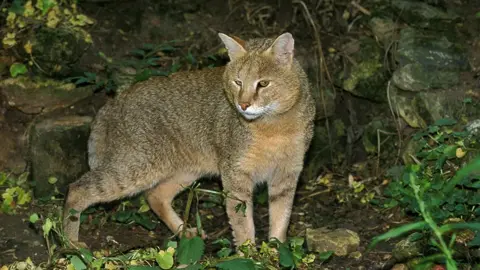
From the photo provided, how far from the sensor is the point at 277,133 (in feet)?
20.1

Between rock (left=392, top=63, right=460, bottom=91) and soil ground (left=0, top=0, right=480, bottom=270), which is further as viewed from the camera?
rock (left=392, top=63, right=460, bottom=91)

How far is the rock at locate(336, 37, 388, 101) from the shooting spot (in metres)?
7.76

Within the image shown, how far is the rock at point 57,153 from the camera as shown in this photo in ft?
23.7

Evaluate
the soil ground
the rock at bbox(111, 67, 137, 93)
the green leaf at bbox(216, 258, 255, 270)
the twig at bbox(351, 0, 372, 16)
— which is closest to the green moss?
the soil ground

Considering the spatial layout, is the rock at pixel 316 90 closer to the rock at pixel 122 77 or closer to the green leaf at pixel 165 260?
the rock at pixel 122 77

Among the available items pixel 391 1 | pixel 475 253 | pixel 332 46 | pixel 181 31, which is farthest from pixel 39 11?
pixel 475 253

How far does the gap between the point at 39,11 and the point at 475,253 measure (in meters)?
4.61

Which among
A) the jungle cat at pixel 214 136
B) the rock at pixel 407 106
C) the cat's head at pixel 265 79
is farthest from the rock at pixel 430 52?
the cat's head at pixel 265 79

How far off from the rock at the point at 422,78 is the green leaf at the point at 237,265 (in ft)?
10.5

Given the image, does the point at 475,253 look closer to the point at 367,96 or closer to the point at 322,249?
the point at 322,249

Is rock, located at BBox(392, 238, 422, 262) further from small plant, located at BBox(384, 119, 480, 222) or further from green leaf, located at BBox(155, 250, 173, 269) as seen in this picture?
green leaf, located at BBox(155, 250, 173, 269)

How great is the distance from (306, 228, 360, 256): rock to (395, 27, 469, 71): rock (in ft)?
6.32

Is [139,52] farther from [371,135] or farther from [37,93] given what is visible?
[371,135]

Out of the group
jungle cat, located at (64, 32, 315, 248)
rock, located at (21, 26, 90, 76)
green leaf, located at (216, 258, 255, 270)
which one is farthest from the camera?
rock, located at (21, 26, 90, 76)
